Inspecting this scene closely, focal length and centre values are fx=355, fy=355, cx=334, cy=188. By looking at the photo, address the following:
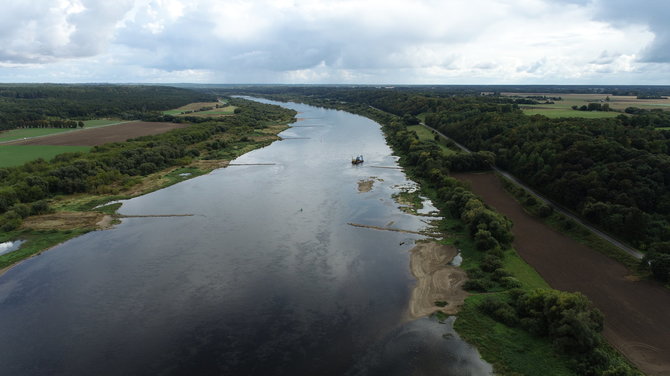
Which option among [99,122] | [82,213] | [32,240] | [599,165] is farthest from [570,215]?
[99,122]

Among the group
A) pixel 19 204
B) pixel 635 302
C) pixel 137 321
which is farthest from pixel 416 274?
pixel 19 204

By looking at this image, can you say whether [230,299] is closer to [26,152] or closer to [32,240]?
[32,240]

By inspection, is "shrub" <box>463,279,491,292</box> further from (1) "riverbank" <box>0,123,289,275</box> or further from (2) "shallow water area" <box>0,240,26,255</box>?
(2) "shallow water area" <box>0,240,26,255</box>

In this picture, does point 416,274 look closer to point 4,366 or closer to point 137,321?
point 137,321

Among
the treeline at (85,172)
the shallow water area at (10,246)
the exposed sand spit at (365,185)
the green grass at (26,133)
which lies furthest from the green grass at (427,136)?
the green grass at (26,133)

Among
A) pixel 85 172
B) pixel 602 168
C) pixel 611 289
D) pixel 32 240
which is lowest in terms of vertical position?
pixel 32 240

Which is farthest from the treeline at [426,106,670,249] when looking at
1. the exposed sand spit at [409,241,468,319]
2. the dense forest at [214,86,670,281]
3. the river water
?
the river water
